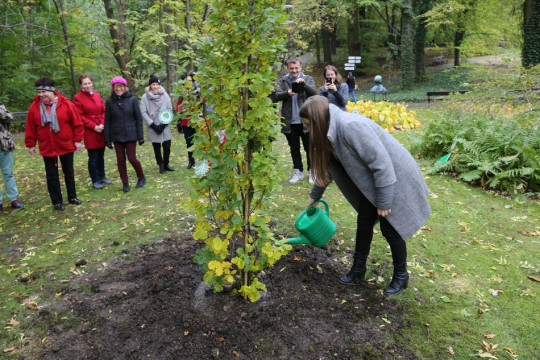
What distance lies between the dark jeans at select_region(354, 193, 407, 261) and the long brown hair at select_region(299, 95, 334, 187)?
1.70 ft

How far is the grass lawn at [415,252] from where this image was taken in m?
2.89

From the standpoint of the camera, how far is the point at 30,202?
6309 millimetres

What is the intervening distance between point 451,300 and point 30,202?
6.64 m

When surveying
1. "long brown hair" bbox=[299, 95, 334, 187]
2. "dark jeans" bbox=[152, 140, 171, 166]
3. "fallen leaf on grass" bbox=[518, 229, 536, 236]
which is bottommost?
"fallen leaf on grass" bbox=[518, 229, 536, 236]

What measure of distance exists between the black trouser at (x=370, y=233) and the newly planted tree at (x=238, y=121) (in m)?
0.80

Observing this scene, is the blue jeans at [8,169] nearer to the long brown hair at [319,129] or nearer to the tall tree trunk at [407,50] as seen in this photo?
the long brown hair at [319,129]

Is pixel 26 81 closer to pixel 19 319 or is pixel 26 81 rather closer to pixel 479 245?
pixel 19 319

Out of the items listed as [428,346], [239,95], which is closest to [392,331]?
[428,346]

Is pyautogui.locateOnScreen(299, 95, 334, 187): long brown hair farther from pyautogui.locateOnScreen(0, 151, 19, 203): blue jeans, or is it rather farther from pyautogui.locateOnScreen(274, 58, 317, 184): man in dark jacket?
pyautogui.locateOnScreen(0, 151, 19, 203): blue jeans

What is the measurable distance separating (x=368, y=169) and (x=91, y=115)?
553 centimetres

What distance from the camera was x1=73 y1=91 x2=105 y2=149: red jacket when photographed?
6434 millimetres

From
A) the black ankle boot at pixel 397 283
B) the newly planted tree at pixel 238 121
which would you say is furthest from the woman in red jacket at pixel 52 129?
the black ankle boot at pixel 397 283

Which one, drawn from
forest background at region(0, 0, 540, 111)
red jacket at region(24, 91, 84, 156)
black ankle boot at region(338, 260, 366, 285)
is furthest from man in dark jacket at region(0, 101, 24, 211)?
black ankle boot at region(338, 260, 366, 285)

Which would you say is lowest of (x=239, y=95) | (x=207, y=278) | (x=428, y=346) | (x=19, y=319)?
(x=428, y=346)
